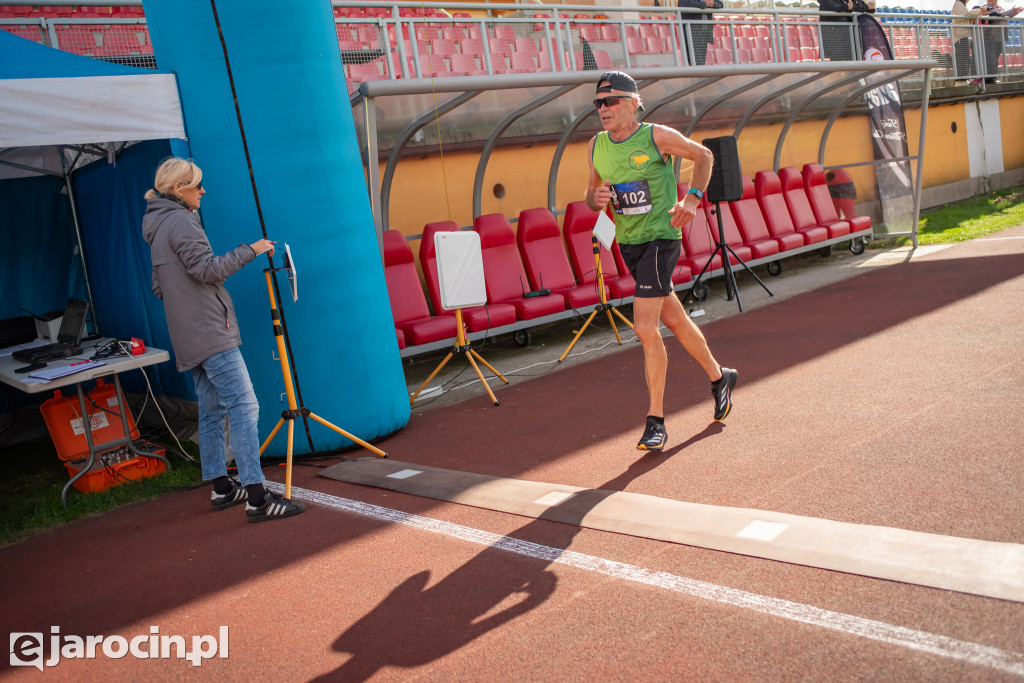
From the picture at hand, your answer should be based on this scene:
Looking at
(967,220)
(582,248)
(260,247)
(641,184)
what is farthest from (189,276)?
(967,220)

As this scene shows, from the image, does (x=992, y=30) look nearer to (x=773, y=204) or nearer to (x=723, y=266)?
(x=773, y=204)

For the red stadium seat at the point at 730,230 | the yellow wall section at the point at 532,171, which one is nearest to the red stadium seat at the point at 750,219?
the red stadium seat at the point at 730,230

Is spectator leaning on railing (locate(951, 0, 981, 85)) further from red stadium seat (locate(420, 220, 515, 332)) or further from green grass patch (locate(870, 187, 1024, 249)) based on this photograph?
red stadium seat (locate(420, 220, 515, 332))

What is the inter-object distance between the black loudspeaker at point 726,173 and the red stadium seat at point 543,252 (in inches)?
75.3

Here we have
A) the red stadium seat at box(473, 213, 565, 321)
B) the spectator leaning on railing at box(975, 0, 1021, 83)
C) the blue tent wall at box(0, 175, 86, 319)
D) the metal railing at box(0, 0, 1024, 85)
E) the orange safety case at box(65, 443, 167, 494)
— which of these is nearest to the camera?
the orange safety case at box(65, 443, 167, 494)

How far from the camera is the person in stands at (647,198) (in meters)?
4.77

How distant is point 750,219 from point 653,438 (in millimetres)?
8323

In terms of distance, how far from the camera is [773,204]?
12.8 metres

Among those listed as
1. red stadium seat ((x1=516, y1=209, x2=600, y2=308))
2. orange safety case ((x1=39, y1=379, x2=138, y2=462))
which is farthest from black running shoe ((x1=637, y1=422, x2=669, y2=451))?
red stadium seat ((x1=516, y1=209, x2=600, y2=308))

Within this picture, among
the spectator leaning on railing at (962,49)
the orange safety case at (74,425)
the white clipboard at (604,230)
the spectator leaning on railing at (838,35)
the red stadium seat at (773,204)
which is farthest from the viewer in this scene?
the spectator leaning on railing at (962,49)

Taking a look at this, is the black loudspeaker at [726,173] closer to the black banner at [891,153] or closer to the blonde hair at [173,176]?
the black banner at [891,153]

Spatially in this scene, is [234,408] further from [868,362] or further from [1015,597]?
[868,362]

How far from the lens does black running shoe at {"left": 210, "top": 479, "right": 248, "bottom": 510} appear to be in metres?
4.98

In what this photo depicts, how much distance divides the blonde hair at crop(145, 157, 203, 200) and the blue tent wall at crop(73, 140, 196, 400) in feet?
4.88
